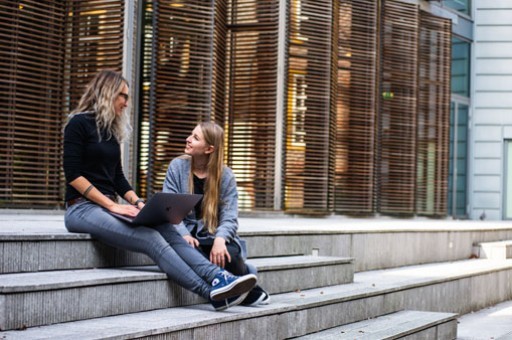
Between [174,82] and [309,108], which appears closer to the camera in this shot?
[174,82]

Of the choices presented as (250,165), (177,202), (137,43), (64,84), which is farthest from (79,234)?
(250,165)

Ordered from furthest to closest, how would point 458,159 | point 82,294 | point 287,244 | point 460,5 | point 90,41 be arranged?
1. point 458,159
2. point 460,5
3. point 90,41
4. point 287,244
5. point 82,294

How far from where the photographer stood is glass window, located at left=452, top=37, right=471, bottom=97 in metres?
20.5

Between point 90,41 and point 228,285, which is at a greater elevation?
point 90,41

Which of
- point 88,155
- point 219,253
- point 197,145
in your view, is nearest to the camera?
point 219,253

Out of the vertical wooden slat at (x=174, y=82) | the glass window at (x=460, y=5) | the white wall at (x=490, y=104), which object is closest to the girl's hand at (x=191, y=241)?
the vertical wooden slat at (x=174, y=82)

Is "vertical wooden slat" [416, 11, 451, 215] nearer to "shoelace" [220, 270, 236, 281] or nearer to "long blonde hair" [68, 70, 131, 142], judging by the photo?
"long blonde hair" [68, 70, 131, 142]

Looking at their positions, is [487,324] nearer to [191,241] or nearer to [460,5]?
[191,241]

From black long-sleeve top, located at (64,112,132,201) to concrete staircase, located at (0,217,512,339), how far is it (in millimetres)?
392

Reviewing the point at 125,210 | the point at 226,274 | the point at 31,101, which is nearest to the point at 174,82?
the point at 31,101

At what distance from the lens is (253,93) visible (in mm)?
13320

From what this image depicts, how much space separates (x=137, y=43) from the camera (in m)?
11.4

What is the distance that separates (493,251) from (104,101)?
8062mm

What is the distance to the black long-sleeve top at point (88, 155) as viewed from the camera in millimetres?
5355
